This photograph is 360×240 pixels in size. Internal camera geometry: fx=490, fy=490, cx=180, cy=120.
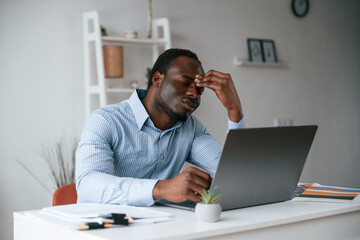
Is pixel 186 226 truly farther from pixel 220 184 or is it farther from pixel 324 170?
pixel 324 170

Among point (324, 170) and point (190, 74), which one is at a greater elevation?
point (190, 74)

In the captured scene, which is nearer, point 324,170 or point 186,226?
point 186,226

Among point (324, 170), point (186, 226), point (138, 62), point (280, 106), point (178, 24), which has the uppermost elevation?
Answer: point (178, 24)

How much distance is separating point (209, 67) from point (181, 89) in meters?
2.23

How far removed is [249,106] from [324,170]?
1193 mm

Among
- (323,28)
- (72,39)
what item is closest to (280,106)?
(323,28)

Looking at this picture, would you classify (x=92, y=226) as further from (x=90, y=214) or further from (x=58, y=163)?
(x=58, y=163)

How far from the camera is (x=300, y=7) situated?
4.78 meters

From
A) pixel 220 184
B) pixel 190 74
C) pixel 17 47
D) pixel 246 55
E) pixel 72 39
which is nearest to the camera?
pixel 220 184

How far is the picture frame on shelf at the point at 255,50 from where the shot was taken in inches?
171

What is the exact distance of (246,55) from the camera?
435 cm

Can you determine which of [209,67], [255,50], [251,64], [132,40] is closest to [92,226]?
[132,40]

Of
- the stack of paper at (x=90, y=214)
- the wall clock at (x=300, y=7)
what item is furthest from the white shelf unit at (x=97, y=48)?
the stack of paper at (x=90, y=214)

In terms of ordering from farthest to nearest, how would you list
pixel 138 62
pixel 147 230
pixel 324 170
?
pixel 324 170 < pixel 138 62 < pixel 147 230
